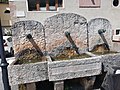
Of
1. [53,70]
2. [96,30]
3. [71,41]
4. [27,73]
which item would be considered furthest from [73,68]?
[96,30]

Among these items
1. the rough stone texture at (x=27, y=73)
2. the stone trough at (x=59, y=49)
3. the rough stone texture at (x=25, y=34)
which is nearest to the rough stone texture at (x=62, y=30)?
the stone trough at (x=59, y=49)

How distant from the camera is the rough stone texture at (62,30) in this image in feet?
14.6

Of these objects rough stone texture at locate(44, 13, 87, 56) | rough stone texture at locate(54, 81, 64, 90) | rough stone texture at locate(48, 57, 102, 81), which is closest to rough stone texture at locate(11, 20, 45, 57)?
rough stone texture at locate(44, 13, 87, 56)

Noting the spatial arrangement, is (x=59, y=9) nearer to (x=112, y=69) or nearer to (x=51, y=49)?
(x=51, y=49)

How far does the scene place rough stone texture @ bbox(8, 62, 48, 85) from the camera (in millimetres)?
3494

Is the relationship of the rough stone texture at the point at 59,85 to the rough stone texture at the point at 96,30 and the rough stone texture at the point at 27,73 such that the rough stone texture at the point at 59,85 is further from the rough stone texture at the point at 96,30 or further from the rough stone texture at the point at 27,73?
the rough stone texture at the point at 96,30

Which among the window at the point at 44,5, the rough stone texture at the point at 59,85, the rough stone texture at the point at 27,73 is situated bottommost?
the rough stone texture at the point at 59,85

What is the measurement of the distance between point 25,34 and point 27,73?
1178 mm

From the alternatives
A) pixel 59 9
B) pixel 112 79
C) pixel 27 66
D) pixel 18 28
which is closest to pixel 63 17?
pixel 18 28

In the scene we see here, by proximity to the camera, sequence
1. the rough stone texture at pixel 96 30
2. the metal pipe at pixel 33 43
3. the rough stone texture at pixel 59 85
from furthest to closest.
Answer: the rough stone texture at pixel 96 30 < the metal pipe at pixel 33 43 < the rough stone texture at pixel 59 85

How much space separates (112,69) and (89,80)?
61 centimetres

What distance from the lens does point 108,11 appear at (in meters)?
8.94

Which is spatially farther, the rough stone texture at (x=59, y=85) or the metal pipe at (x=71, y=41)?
the metal pipe at (x=71, y=41)

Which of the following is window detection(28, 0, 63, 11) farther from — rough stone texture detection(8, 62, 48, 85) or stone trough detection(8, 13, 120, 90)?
rough stone texture detection(8, 62, 48, 85)
